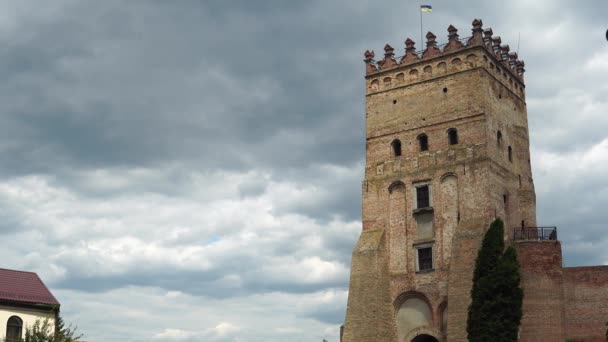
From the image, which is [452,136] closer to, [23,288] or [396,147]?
[396,147]

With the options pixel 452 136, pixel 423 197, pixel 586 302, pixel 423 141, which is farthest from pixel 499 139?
pixel 586 302

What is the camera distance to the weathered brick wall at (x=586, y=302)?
40.2m

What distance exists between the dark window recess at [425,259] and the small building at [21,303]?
62.9ft

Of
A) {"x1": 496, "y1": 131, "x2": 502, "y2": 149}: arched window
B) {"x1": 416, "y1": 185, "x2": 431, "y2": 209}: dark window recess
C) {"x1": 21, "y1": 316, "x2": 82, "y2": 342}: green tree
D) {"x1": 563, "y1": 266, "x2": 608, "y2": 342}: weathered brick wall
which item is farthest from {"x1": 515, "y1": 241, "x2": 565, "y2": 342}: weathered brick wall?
{"x1": 21, "y1": 316, "x2": 82, "y2": 342}: green tree

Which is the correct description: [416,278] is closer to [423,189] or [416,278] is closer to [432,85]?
[423,189]

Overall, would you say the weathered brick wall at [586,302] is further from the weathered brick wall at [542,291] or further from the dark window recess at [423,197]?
the dark window recess at [423,197]

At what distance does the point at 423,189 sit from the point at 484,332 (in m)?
9.81

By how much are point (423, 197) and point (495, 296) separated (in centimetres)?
823

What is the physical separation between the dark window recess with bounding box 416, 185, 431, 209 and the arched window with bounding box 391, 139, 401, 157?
2836 mm

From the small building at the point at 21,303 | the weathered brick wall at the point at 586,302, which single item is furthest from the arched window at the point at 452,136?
the small building at the point at 21,303

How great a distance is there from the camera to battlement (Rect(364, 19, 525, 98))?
154 feet

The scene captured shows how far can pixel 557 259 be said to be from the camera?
135ft

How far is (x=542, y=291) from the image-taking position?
40875 mm

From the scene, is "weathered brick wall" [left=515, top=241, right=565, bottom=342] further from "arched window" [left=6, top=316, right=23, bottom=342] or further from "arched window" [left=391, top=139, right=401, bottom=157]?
"arched window" [left=6, top=316, right=23, bottom=342]
